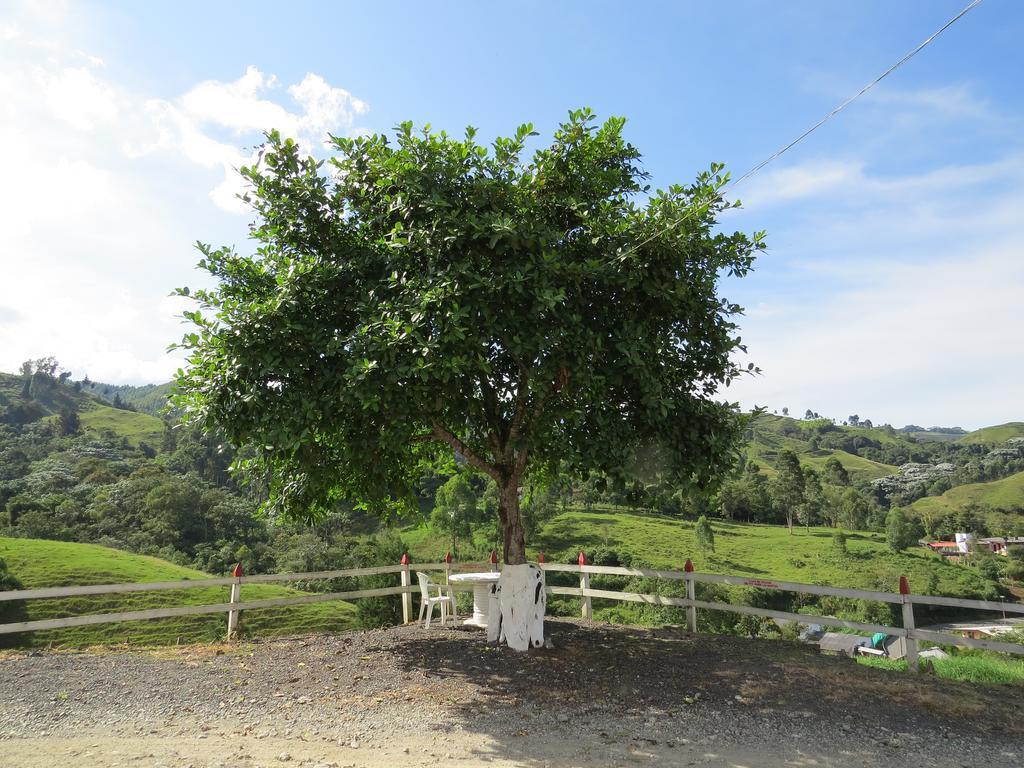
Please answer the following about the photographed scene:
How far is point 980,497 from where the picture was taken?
140500 millimetres

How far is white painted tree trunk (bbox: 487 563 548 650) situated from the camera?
386 inches

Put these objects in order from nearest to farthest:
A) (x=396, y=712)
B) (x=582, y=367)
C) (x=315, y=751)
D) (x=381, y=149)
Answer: (x=315, y=751) < (x=396, y=712) < (x=582, y=367) < (x=381, y=149)

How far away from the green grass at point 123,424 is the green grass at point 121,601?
9440 cm

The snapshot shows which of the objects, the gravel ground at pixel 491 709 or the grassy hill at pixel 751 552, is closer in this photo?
the gravel ground at pixel 491 709

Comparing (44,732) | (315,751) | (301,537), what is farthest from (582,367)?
(301,537)

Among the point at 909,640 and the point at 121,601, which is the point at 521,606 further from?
the point at 121,601

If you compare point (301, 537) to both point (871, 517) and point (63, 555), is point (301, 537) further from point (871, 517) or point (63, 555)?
point (871, 517)

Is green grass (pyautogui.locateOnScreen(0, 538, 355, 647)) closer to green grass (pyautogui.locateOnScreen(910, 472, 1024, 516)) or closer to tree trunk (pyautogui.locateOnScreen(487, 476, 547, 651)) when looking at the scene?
tree trunk (pyautogui.locateOnScreen(487, 476, 547, 651))

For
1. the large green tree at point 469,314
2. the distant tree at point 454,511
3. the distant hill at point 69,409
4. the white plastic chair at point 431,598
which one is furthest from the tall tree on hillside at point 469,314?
the distant hill at point 69,409

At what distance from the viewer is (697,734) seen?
659 centimetres

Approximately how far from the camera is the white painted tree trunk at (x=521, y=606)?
32.2 ft

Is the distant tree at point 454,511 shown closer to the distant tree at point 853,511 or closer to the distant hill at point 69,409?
the distant tree at point 853,511

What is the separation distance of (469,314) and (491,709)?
4.54 m

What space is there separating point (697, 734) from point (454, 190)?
695 cm
